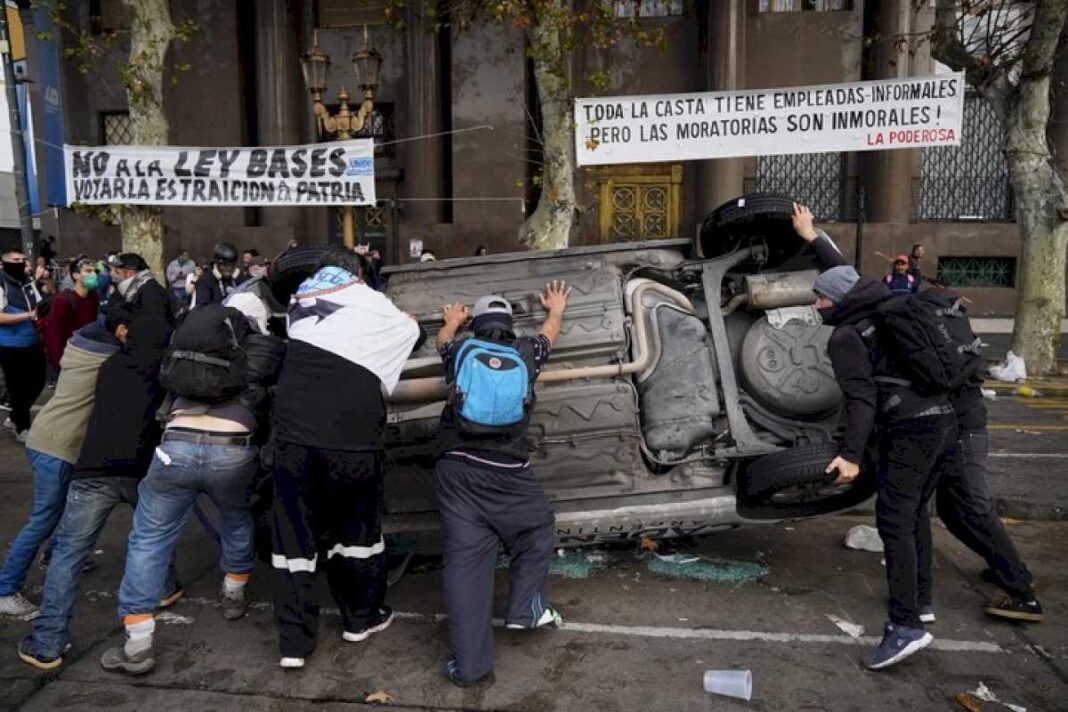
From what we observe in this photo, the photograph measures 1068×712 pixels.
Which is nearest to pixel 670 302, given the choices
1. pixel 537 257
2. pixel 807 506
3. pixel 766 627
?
pixel 537 257

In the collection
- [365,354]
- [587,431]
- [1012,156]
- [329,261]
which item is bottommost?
[587,431]

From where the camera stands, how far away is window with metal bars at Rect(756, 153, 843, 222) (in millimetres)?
18047

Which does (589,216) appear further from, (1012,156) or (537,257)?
(537,257)

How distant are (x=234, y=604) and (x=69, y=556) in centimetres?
89

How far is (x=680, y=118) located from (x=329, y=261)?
22.4 feet

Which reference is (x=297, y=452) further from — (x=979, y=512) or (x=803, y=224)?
(x=979, y=512)

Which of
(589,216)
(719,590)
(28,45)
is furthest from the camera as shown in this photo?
(28,45)

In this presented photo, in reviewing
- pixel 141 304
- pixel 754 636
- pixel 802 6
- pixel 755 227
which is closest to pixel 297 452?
pixel 141 304

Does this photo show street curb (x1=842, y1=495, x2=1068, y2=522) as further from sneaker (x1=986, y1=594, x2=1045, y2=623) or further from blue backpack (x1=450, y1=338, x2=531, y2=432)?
blue backpack (x1=450, y1=338, x2=531, y2=432)

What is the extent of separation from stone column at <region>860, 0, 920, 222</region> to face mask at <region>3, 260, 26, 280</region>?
15808 mm

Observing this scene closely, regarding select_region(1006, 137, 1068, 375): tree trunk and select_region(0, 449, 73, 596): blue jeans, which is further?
select_region(1006, 137, 1068, 375): tree trunk

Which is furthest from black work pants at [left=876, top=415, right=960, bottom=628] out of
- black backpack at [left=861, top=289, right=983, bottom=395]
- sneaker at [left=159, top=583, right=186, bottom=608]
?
sneaker at [left=159, top=583, right=186, bottom=608]

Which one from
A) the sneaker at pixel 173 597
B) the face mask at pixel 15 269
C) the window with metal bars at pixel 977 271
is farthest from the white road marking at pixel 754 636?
the window with metal bars at pixel 977 271

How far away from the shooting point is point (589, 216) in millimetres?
Answer: 18562
